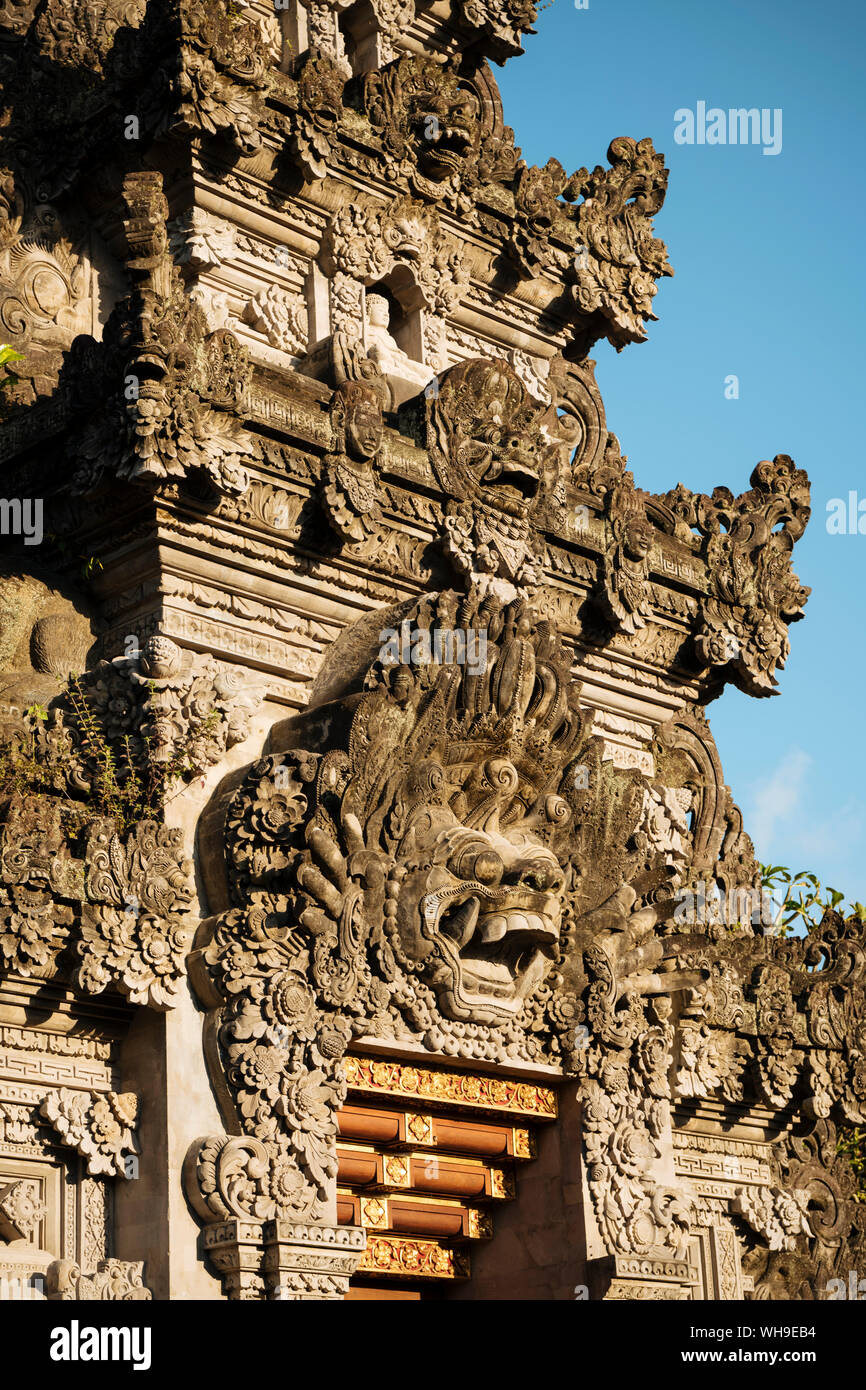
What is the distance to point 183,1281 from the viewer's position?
382 inches

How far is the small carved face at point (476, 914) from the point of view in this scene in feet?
36.2

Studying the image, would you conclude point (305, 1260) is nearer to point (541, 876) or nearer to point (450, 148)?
point (541, 876)

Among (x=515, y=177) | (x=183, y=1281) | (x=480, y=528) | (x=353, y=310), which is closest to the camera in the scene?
(x=183, y=1281)

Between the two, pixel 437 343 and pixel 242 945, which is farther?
pixel 437 343

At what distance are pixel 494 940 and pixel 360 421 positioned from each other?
323 centimetres

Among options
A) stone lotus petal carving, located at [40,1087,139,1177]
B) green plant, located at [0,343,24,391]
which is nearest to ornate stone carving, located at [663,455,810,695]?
green plant, located at [0,343,24,391]

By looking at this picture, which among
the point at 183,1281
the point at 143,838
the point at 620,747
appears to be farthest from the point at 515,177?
the point at 183,1281

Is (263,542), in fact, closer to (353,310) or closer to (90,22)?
(353,310)

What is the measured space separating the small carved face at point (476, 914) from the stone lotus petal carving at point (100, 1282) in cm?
235

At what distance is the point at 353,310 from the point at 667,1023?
17.5 ft

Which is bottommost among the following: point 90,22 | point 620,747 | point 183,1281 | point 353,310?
point 183,1281

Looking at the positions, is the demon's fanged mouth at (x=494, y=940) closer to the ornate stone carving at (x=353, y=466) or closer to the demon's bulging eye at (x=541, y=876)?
the demon's bulging eye at (x=541, y=876)

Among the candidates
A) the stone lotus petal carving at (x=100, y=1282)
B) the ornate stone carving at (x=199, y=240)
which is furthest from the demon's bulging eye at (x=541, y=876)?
the ornate stone carving at (x=199, y=240)

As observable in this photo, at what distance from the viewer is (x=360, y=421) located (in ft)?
38.9
